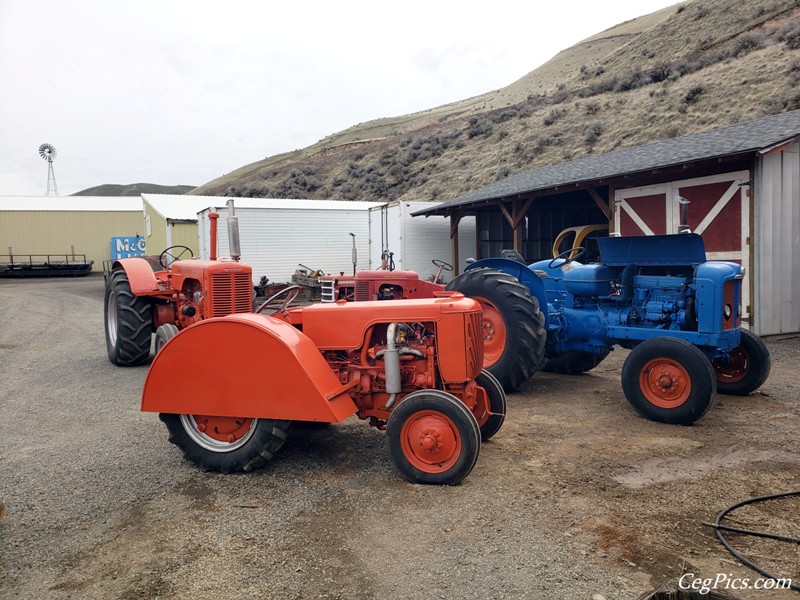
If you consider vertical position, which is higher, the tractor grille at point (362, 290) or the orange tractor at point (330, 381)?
the tractor grille at point (362, 290)

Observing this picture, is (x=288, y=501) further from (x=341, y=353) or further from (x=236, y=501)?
(x=341, y=353)

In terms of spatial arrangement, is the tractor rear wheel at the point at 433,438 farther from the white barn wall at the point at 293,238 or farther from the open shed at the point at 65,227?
the open shed at the point at 65,227

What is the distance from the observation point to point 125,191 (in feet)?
384

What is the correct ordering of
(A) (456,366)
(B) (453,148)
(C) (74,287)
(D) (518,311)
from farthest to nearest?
(B) (453,148) < (C) (74,287) < (D) (518,311) < (A) (456,366)

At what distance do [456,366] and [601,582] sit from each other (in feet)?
5.45

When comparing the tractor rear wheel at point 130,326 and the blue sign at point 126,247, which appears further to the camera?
the blue sign at point 126,247

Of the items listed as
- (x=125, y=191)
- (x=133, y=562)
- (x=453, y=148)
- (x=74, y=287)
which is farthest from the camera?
(x=125, y=191)

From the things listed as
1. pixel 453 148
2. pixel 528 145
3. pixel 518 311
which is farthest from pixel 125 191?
pixel 518 311

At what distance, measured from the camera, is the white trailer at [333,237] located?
55.6 feet

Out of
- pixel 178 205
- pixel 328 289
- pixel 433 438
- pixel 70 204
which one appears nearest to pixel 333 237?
pixel 178 205

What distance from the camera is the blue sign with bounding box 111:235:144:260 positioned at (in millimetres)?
31297

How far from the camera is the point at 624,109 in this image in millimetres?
28500

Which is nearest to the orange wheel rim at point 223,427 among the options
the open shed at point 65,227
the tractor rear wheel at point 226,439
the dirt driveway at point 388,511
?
the tractor rear wheel at point 226,439

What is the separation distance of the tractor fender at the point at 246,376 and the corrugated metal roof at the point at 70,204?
39435 millimetres
